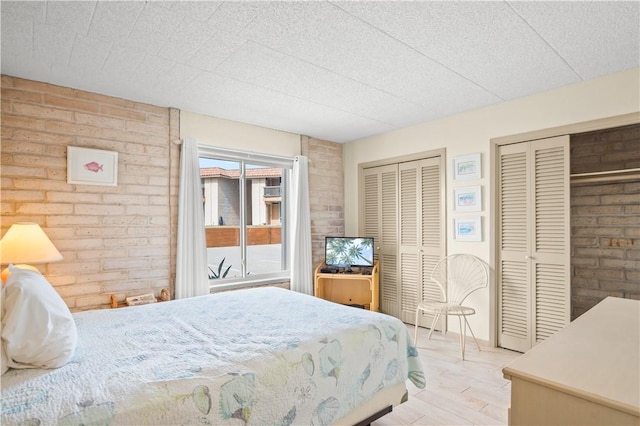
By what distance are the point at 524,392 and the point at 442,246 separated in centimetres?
310

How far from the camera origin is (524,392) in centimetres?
103

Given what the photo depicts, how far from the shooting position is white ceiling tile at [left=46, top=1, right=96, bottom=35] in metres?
1.87

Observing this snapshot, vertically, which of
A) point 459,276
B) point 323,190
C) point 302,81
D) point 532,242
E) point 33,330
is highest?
point 302,81

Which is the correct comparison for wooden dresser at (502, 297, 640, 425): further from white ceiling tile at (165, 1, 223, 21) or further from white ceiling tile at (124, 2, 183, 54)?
white ceiling tile at (124, 2, 183, 54)

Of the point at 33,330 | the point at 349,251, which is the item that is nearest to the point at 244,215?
the point at 349,251

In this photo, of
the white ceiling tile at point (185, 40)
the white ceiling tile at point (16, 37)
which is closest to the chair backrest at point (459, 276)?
the white ceiling tile at point (185, 40)

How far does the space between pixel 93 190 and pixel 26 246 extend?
2.57ft

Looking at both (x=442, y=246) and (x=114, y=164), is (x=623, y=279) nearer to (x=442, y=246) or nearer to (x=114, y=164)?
(x=442, y=246)

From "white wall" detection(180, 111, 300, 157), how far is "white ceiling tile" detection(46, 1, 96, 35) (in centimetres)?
154

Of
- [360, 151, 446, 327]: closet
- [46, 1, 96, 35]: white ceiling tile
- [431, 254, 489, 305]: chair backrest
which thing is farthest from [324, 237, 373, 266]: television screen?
[46, 1, 96, 35]: white ceiling tile

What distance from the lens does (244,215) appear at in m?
4.25

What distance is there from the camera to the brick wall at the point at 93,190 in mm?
2775

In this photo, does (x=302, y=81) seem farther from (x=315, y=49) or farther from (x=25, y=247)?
(x=25, y=247)

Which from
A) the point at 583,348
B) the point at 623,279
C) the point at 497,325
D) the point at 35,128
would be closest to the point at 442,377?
the point at 497,325
